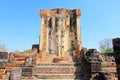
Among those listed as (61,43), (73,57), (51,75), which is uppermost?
(61,43)

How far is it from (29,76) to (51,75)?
2666 millimetres

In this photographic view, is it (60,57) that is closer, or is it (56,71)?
(56,71)

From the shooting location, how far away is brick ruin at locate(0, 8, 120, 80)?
14430 millimetres

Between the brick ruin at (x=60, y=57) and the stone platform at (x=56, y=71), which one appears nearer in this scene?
the brick ruin at (x=60, y=57)

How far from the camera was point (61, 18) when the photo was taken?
18438mm

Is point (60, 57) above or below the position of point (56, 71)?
above

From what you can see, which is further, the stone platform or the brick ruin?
the stone platform

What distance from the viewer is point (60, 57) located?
17.0 m

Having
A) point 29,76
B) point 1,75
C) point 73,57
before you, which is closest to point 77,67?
point 73,57

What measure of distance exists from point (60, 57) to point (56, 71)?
1.81 meters

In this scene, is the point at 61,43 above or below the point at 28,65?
above

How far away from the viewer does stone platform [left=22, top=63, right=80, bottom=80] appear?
1495 cm

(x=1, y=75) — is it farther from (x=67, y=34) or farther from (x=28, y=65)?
(x=67, y=34)

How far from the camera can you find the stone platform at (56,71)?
15.0 m
